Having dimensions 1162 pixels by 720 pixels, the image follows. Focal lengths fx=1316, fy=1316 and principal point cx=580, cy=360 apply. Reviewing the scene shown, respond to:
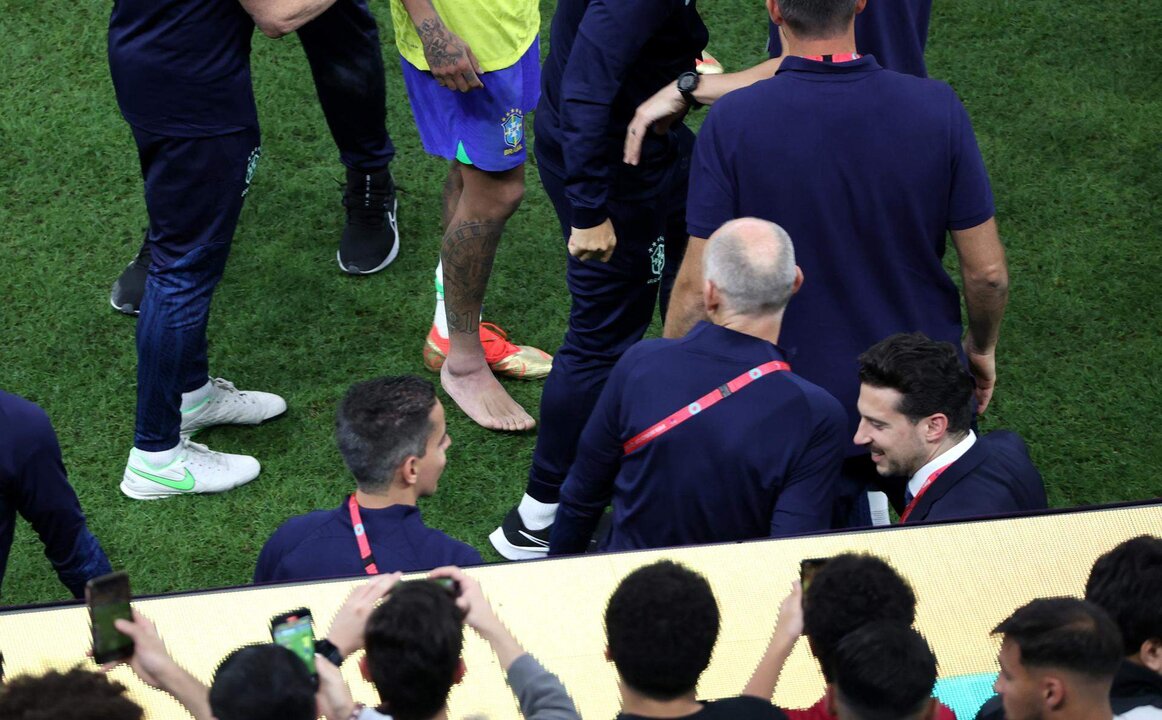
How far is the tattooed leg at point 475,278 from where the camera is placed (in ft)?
14.0

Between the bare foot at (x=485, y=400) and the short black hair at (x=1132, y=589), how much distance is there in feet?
7.50

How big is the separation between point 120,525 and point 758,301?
219cm

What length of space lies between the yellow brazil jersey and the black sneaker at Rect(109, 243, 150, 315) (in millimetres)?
1266

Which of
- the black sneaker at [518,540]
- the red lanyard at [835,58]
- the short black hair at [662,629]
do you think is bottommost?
the black sneaker at [518,540]

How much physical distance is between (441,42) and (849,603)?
94.2 inches

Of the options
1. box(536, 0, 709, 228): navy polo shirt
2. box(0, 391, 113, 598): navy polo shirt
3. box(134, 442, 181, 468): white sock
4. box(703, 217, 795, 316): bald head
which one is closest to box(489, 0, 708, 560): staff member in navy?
box(536, 0, 709, 228): navy polo shirt

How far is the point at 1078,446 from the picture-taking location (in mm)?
4285

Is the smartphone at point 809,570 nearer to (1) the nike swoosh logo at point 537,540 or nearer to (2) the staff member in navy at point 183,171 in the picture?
(1) the nike swoosh logo at point 537,540

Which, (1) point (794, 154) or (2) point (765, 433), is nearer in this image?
(2) point (765, 433)

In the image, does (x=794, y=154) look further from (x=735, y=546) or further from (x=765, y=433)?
(x=735, y=546)

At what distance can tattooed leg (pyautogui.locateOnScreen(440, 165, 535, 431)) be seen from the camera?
4.27 m

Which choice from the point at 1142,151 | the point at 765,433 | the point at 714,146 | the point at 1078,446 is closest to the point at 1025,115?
the point at 1142,151

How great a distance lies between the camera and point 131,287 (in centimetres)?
464

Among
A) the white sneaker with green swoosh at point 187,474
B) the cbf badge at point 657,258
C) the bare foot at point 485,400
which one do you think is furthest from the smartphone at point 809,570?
the white sneaker with green swoosh at point 187,474
